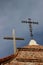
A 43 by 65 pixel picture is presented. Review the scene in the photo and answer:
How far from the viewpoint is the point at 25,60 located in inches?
663

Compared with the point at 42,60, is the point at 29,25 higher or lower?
higher

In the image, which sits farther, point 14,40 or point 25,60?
point 14,40

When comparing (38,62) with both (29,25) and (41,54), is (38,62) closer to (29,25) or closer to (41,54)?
(41,54)

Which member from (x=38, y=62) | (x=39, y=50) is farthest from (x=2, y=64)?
(x=39, y=50)

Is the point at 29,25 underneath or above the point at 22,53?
above

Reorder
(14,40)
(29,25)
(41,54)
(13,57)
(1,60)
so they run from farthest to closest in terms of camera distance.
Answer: (29,25)
(14,40)
(41,54)
(13,57)
(1,60)

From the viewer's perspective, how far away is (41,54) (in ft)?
57.8

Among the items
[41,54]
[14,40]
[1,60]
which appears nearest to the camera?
[1,60]

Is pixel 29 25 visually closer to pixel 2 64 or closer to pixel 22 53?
pixel 22 53

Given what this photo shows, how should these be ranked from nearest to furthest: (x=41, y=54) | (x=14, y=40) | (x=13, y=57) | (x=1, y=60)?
(x=1, y=60), (x=13, y=57), (x=41, y=54), (x=14, y=40)

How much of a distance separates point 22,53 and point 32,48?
946 mm

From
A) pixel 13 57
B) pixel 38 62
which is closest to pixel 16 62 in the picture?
pixel 13 57

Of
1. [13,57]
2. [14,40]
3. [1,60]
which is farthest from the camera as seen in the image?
[14,40]

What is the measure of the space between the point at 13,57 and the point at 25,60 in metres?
0.99
